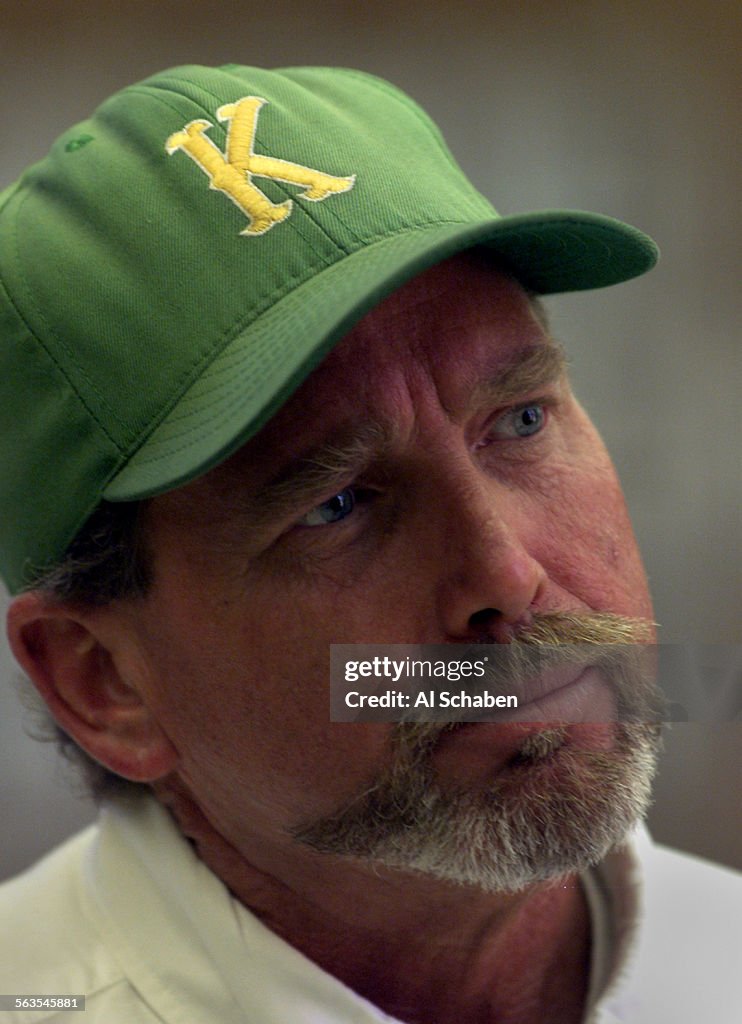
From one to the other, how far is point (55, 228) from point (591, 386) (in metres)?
0.74

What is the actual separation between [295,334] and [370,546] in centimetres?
15

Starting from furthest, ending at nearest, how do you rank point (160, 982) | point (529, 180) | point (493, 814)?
point (529, 180), point (160, 982), point (493, 814)

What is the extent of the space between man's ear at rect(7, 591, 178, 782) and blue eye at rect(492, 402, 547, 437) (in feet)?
1.07

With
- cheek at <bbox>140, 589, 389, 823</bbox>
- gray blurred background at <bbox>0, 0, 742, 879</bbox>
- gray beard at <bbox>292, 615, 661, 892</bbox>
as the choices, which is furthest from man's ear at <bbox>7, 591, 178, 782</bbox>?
gray blurred background at <bbox>0, 0, 742, 879</bbox>

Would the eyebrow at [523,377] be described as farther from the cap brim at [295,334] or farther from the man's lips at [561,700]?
the man's lips at [561,700]

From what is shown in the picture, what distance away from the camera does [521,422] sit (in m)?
0.83

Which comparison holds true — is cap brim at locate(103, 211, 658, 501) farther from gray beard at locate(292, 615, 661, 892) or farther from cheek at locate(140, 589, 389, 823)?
gray beard at locate(292, 615, 661, 892)

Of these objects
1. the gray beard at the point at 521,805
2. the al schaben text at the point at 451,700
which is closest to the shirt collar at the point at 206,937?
the gray beard at the point at 521,805

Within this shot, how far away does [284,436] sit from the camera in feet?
2.42

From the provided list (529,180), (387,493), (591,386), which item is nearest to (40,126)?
(529,180)

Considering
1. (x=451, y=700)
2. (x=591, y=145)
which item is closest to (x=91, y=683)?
(x=451, y=700)

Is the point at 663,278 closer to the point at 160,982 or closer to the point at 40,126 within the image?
the point at 40,126

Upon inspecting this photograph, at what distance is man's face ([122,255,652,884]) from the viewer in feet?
2.40

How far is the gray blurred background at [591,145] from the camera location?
131 centimetres
